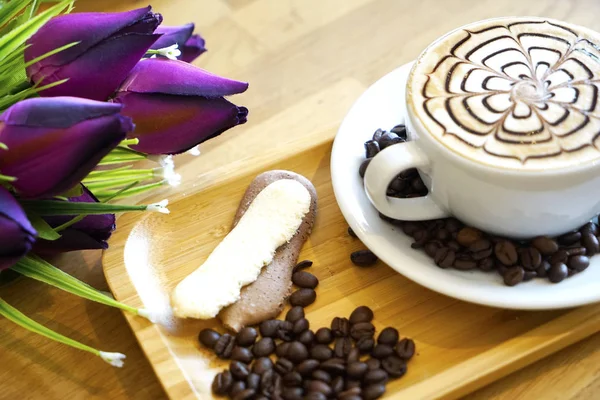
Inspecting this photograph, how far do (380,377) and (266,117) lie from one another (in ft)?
2.18

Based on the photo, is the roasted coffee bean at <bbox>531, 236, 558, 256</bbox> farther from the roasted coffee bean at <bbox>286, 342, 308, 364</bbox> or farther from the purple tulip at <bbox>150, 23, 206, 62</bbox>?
the purple tulip at <bbox>150, 23, 206, 62</bbox>

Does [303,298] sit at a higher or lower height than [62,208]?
lower

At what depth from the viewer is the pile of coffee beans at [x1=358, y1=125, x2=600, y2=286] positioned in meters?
0.89

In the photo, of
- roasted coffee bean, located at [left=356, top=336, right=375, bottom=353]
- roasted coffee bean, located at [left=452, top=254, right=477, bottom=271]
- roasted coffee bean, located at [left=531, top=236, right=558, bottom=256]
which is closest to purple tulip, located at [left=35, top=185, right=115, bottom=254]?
roasted coffee bean, located at [left=356, top=336, right=375, bottom=353]

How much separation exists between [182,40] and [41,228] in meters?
0.39

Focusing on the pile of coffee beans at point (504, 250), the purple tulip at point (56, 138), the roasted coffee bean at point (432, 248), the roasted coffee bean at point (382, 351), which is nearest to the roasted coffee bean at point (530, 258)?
the pile of coffee beans at point (504, 250)

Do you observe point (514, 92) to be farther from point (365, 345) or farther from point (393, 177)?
point (365, 345)

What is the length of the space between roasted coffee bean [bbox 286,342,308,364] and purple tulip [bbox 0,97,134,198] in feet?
1.18

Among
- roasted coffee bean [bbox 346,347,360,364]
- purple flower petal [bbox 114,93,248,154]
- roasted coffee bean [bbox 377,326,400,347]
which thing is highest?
purple flower petal [bbox 114,93,248,154]

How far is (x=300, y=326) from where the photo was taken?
0.93 meters

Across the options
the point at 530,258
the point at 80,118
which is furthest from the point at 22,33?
the point at 530,258

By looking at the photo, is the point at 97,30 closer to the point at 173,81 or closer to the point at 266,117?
the point at 173,81

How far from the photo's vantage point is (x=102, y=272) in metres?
1.10

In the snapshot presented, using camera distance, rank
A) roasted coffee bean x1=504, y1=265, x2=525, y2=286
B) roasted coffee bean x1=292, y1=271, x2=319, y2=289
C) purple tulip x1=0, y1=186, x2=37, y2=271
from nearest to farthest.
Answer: purple tulip x1=0, y1=186, x2=37, y2=271
roasted coffee bean x1=504, y1=265, x2=525, y2=286
roasted coffee bean x1=292, y1=271, x2=319, y2=289
